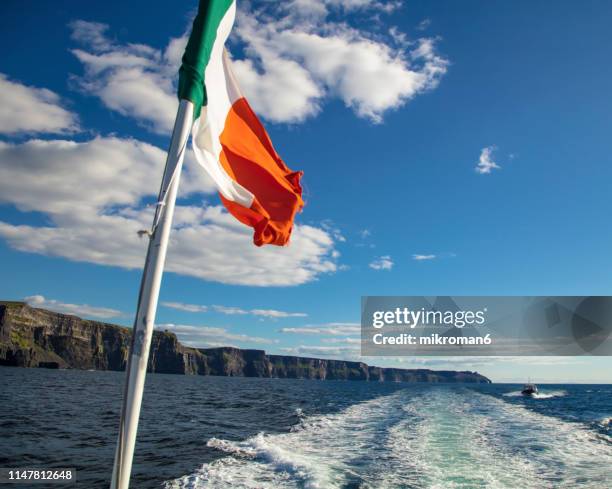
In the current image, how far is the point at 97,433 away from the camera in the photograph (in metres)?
24.8

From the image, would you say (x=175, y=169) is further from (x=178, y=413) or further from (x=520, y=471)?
(x=178, y=413)

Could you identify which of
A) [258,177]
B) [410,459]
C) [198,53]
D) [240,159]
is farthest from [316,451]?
[198,53]

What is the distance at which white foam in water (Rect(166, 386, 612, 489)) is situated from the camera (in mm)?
15562

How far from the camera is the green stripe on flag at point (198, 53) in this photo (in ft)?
14.3

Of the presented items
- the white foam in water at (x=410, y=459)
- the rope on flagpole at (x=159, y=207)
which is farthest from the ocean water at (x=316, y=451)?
the rope on flagpole at (x=159, y=207)

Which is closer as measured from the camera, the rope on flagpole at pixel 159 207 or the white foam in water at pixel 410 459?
the rope on flagpole at pixel 159 207

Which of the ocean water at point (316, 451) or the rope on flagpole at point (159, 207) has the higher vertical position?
the rope on flagpole at point (159, 207)

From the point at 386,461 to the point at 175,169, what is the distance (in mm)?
18289

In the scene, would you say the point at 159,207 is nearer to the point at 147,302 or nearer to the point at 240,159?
the point at 147,302

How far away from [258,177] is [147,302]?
2872mm

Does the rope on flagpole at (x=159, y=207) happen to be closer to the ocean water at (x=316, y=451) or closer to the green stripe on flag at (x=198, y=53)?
the green stripe on flag at (x=198, y=53)

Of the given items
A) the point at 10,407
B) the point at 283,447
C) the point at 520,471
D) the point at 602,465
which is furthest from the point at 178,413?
the point at 602,465

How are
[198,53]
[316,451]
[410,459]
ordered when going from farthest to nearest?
1. [316,451]
2. [410,459]
3. [198,53]

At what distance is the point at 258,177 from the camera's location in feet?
20.5
